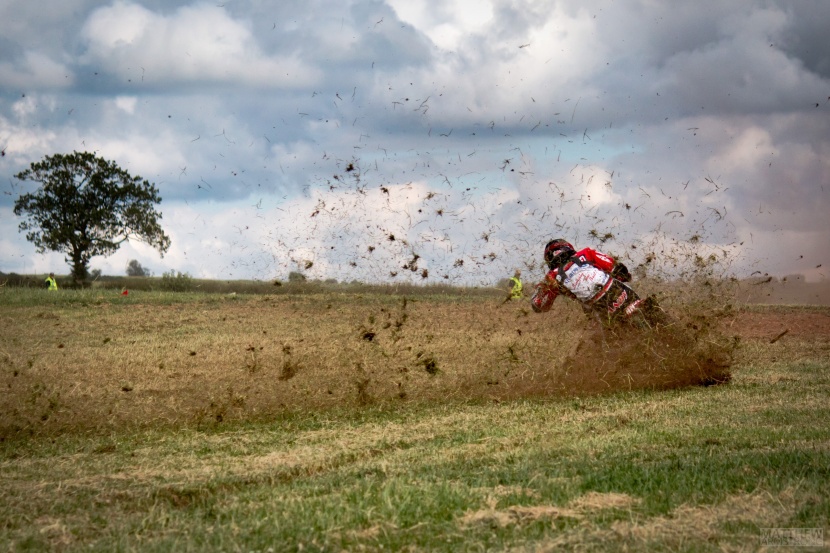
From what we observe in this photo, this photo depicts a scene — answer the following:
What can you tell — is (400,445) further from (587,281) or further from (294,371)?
(294,371)

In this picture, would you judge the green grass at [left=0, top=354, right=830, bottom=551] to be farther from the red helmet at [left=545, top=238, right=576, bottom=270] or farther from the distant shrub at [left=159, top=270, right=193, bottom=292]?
the distant shrub at [left=159, top=270, right=193, bottom=292]

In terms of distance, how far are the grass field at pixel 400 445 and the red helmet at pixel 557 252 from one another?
125 cm

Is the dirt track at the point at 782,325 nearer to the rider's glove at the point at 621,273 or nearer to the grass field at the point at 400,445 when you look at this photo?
the grass field at the point at 400,445

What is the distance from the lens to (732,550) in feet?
16.3

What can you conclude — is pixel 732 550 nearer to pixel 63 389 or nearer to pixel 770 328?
pixel 63 389

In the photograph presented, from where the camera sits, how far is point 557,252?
12992mm

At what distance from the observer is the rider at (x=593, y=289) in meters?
12.6

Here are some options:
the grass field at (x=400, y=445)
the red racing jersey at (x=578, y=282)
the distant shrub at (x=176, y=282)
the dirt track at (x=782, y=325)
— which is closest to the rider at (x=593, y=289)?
the red racing jersey at (x=578, y=282)

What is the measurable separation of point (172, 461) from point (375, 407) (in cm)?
386

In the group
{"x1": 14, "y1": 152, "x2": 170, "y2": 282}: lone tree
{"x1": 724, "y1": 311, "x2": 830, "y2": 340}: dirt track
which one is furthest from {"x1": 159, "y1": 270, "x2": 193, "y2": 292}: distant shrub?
{"x1": 724, "y1": 311, "x2": 830, "y2": 340}: dirt track

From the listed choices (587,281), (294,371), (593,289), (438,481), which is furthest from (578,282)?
(438,481)

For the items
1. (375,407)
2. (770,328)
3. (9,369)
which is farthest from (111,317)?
(770,328)

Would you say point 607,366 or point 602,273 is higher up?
point 602,273

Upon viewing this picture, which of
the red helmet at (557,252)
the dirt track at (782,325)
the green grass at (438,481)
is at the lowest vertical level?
the green grass at (438,481)
